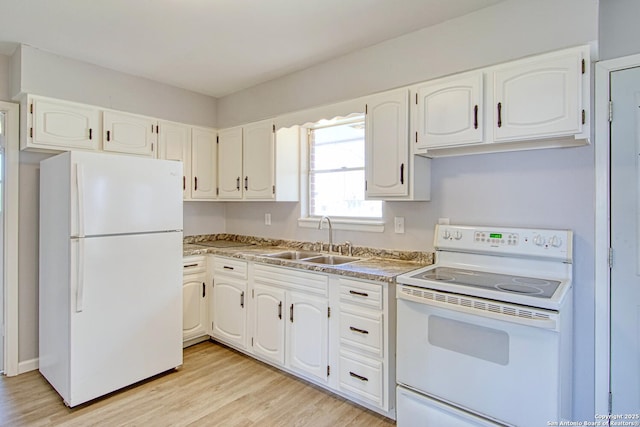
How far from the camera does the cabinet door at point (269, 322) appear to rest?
273 centimetres

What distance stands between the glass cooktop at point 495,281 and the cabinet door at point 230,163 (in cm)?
222

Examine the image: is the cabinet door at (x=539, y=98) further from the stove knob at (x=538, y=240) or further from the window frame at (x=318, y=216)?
the window frame at (x=318, y=216)

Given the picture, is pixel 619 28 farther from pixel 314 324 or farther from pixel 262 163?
pixel 262 163

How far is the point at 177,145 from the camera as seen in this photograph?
11.6ft

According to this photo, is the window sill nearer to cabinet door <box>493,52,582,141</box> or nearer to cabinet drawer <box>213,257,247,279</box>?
cabinet drawer <box>213,257,247,279</box>

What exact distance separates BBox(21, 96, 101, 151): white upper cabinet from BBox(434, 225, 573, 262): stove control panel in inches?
112

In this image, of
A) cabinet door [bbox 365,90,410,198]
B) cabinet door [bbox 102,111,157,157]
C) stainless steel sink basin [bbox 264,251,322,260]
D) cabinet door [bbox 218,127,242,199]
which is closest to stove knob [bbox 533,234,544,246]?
cabinet door [bbox 365,90,410,198]

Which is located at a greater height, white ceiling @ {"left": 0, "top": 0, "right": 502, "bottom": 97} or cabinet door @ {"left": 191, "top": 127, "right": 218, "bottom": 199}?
white ceiling @ {"left": 0, "top": 0, "right": 502, "bottom": 97}

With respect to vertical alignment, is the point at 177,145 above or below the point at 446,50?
below

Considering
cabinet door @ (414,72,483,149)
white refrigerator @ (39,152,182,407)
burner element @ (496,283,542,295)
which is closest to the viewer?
burner element @ (496,283,542,295)

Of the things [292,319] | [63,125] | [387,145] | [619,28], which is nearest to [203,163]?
[63,125]

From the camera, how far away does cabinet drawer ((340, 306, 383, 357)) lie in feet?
7.14

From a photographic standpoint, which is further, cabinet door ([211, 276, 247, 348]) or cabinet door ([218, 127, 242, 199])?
cabinet door ([218, 127, 242, 199])

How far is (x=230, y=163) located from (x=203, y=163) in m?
0.29
